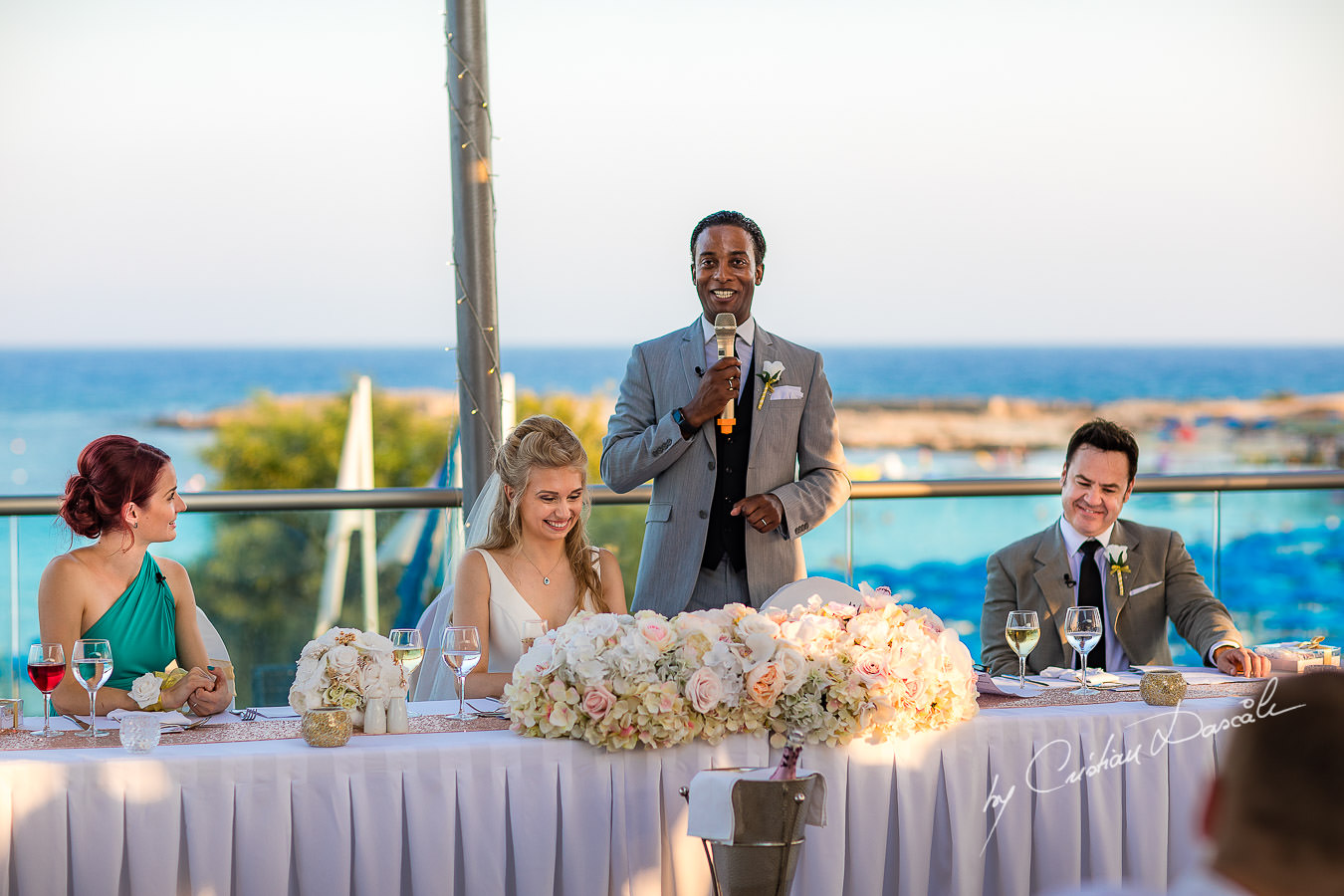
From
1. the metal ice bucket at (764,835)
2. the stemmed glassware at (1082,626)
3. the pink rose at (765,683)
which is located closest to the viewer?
the metal ice bucket at (764,835)

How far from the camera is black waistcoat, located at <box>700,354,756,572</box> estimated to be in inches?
135

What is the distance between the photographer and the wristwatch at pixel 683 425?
3.29 metres

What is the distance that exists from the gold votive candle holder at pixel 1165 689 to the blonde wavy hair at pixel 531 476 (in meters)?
1.28

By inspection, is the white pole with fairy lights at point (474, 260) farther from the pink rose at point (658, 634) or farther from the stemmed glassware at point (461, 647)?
the pink rose at point (658, 634)

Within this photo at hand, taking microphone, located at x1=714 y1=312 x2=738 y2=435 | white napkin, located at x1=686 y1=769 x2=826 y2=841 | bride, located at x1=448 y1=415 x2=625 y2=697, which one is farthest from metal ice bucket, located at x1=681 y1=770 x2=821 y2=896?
microphone, located at x1=714 y1=312 x2=738 y2=435

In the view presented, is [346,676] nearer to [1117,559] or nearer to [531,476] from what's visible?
[531,476]

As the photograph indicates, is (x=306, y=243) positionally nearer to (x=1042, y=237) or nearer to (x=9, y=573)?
(x=1042, y=237)

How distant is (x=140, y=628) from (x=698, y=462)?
1.41 meters

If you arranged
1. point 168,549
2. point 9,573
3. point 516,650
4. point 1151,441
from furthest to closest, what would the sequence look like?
1. point 1151,441
2. point 168,549
3. point 9,573
4. point 516,650

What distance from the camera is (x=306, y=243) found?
34.5 meters

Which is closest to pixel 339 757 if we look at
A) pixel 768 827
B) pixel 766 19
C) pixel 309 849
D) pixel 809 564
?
pixel 309 849

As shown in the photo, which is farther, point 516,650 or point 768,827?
point 516,650

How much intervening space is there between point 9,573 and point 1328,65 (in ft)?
112
